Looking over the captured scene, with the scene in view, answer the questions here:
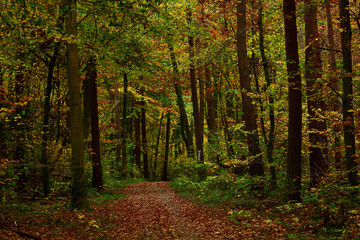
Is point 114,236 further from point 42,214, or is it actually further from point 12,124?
point 12,124

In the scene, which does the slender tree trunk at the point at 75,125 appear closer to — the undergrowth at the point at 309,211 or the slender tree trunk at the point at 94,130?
the undergrowth at the point at 309,211

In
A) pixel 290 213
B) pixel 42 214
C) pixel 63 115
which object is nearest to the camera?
pixel 290 213

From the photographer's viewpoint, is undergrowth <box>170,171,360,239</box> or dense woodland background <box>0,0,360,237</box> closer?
undergrowth <box>170,171,360,239</box>

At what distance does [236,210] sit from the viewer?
9.98 meters

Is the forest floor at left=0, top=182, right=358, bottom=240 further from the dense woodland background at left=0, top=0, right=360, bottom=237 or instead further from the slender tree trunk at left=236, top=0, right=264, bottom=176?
the slender tree trunk at left=236, top=0, right=264, bottom=176

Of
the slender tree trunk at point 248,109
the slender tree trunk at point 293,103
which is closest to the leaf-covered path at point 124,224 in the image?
the slender tree trunk at point 293,103

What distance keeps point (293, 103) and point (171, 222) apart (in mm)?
5205

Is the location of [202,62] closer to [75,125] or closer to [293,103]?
[293,103]

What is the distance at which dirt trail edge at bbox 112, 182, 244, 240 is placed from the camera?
7.75 m

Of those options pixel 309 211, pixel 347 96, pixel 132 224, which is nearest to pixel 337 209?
pixel 309 211

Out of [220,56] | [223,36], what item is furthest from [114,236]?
[223,36]

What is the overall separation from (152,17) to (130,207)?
8.24 metres

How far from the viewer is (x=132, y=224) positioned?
9.20 meters

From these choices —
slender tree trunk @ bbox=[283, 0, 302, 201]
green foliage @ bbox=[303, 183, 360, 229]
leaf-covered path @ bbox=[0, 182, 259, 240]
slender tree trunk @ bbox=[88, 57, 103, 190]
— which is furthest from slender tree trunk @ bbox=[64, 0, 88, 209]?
green foliage @ bbox=[303, 183, 360, 229]
